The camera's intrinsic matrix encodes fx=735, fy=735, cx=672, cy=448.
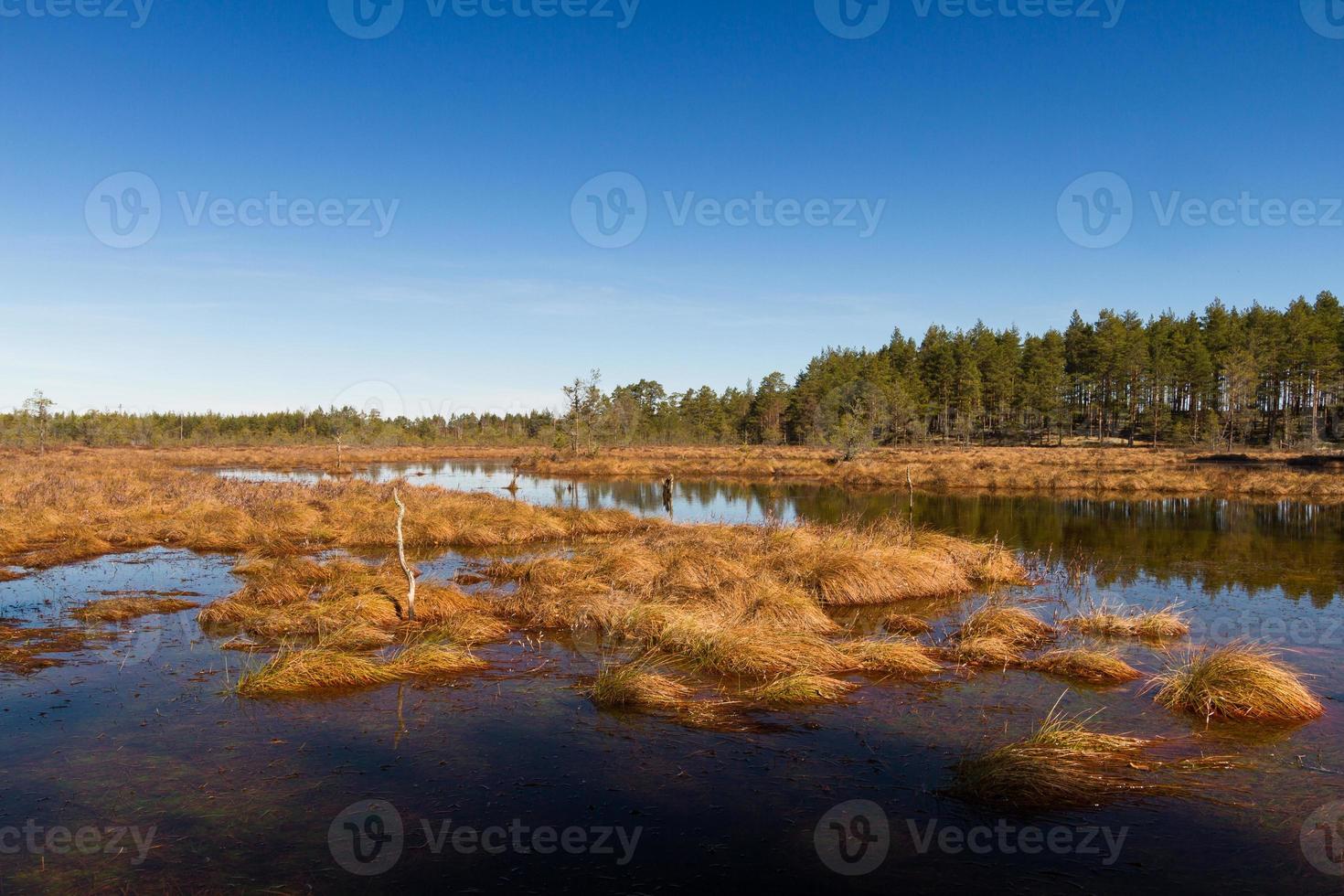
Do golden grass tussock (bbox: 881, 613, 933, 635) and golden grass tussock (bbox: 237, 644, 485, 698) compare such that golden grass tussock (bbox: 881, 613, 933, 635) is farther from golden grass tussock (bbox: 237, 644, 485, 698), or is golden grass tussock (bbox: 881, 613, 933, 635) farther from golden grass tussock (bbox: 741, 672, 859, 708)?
golden grass tussock (bbox: 237, 644, 485, 698)

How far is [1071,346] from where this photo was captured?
290ft

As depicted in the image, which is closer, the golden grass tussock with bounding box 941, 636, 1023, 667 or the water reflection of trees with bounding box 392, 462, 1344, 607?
the golden grass tussock with bounding box 941, 636, 1023, 667

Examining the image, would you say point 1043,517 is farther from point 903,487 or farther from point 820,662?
point 820,662

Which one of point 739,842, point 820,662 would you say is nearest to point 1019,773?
point 739,842

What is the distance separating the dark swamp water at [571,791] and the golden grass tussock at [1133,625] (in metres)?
0.73

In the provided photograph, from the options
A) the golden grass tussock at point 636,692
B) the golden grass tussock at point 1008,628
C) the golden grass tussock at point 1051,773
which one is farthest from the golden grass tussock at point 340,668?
the golden grass tussock at point 1008,628

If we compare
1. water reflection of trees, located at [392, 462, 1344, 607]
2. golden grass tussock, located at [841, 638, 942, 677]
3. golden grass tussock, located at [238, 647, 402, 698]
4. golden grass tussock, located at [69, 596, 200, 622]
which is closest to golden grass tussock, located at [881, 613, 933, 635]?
golden grass tussock, located at [841, 638, 942, 677]

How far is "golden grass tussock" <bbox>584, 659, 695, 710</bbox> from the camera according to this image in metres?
9.45

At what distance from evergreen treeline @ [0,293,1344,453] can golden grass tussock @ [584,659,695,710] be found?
52.2 m

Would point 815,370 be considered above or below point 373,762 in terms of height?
above

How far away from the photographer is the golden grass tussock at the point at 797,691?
968 centimetres

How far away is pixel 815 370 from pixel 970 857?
10725 centimetres

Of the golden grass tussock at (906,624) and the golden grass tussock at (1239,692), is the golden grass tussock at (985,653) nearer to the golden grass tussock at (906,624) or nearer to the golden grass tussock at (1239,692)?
the golden grass tussock at (906,624)

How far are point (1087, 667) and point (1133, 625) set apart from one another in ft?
9.50
